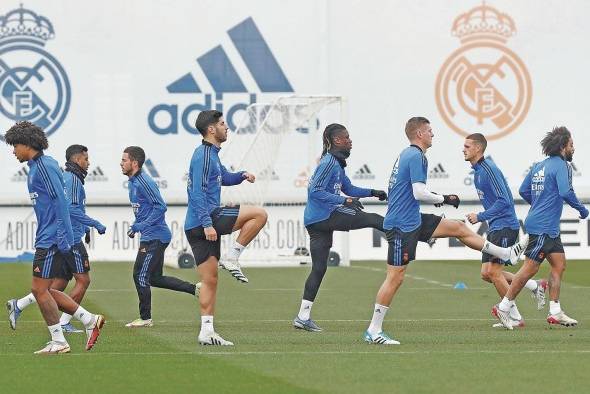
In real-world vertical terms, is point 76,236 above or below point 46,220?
below

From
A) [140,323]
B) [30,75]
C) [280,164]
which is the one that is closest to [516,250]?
[140,323]

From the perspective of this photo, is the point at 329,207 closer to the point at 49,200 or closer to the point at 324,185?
the point at 324,185

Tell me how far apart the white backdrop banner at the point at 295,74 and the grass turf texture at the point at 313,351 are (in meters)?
12.3

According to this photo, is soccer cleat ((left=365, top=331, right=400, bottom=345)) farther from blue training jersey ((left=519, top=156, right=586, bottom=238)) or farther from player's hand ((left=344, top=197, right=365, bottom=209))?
blue training jersey ((left=519, top=156, right=586, bottom=238))

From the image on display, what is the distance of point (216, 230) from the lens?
1416 cm

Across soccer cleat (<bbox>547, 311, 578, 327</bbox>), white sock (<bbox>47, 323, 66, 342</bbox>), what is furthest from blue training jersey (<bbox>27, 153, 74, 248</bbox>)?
soccer cleat (<bbox>547, 311, 578, 327</bbox>)

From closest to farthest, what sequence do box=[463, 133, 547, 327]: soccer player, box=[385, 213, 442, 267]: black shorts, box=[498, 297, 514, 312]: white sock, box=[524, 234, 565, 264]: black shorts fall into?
1. box=[385, 213, 442, 267]: black shorts
2. box=[498, 297, 514, 312]: white sock
3. box=[463, 133, 547, 327]: soccer player
4. box=[524, 234, 565, 264]: black shorts

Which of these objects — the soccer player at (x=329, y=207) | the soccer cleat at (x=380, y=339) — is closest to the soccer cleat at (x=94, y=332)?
the soccer cleat at (x=380, y=339)

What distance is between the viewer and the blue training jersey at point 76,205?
54.8ft

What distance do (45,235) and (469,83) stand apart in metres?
23.2

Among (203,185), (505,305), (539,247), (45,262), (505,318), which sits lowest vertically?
(505,318)

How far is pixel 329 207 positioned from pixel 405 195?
7.60ft

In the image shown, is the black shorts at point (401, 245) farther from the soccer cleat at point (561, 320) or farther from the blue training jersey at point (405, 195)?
the soccer cleat at point (561, 320)

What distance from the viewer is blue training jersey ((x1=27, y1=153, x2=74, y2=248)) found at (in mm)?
12969
